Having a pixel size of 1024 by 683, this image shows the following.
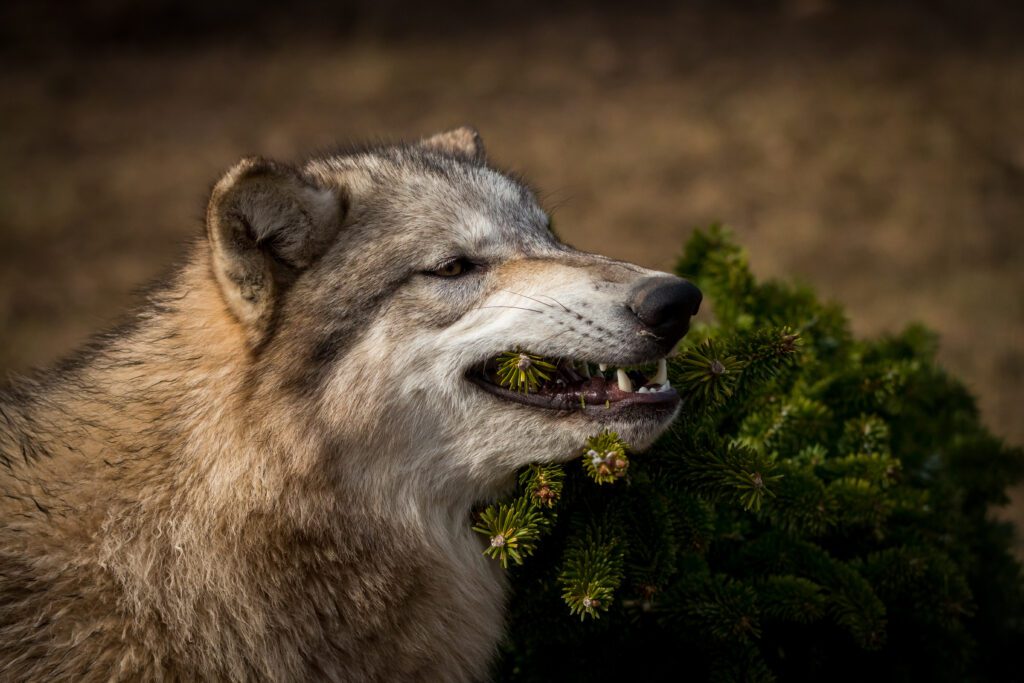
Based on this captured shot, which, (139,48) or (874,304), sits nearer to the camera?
(874,304)

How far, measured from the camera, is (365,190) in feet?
10.9

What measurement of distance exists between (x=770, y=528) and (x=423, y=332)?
5.47ft

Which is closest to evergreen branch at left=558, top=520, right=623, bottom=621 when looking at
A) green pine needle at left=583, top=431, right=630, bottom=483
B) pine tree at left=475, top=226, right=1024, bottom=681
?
pine tree at left=475, top=226, right=1024, bottom=681

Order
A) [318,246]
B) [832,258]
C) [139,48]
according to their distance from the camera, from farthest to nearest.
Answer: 1. [139,48]
2. [832,258]
3. [318,246]

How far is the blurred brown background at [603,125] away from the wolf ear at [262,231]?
6.60m

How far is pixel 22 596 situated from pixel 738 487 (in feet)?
7.02

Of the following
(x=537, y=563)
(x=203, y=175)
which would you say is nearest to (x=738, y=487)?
(x=537, y=563)

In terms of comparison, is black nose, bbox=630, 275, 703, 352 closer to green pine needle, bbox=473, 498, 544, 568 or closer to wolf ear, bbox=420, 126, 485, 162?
green pine needle, bbox=473, 498, 544, 568

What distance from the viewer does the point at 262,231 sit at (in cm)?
304

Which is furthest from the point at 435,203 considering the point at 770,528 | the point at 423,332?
the point at 770,528

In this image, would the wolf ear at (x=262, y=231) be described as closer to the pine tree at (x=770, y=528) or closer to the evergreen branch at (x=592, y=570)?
the pine tree at (x=770, y=528)

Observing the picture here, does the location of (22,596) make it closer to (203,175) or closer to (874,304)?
(874,304)

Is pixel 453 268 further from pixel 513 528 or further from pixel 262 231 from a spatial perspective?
pixel 513 528

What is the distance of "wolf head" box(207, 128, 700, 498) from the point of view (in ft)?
9.57
